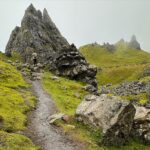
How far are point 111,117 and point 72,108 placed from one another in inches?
763

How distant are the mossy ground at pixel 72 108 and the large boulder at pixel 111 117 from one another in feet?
3.46

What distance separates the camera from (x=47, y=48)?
5650 inches

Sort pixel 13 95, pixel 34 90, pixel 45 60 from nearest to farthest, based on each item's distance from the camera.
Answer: pixel 13 95 → pixel 34 90 → pixel 45 60

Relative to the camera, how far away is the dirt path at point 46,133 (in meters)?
44.5

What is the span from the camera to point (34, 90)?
3305 inches

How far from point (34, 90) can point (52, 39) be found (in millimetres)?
71069

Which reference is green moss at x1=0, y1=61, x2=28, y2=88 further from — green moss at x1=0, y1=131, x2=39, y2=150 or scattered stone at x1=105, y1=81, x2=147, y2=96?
green moss at x1=0, y1=131, x2=39, y2=150

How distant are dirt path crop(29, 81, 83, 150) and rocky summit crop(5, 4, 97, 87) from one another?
4429cm

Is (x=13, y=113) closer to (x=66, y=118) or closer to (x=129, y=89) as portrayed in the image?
(x=66, y=118)

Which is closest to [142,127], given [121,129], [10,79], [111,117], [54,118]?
[121,129]

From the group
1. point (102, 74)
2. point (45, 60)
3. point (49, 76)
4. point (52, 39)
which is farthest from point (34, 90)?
point (102, 74)

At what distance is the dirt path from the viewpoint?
146 feet

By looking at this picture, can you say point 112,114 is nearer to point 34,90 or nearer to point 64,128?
point 64,128

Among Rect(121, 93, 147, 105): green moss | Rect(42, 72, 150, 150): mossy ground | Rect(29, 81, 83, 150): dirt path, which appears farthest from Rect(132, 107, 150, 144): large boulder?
Rect(121, 93, 147, 105): green moss
